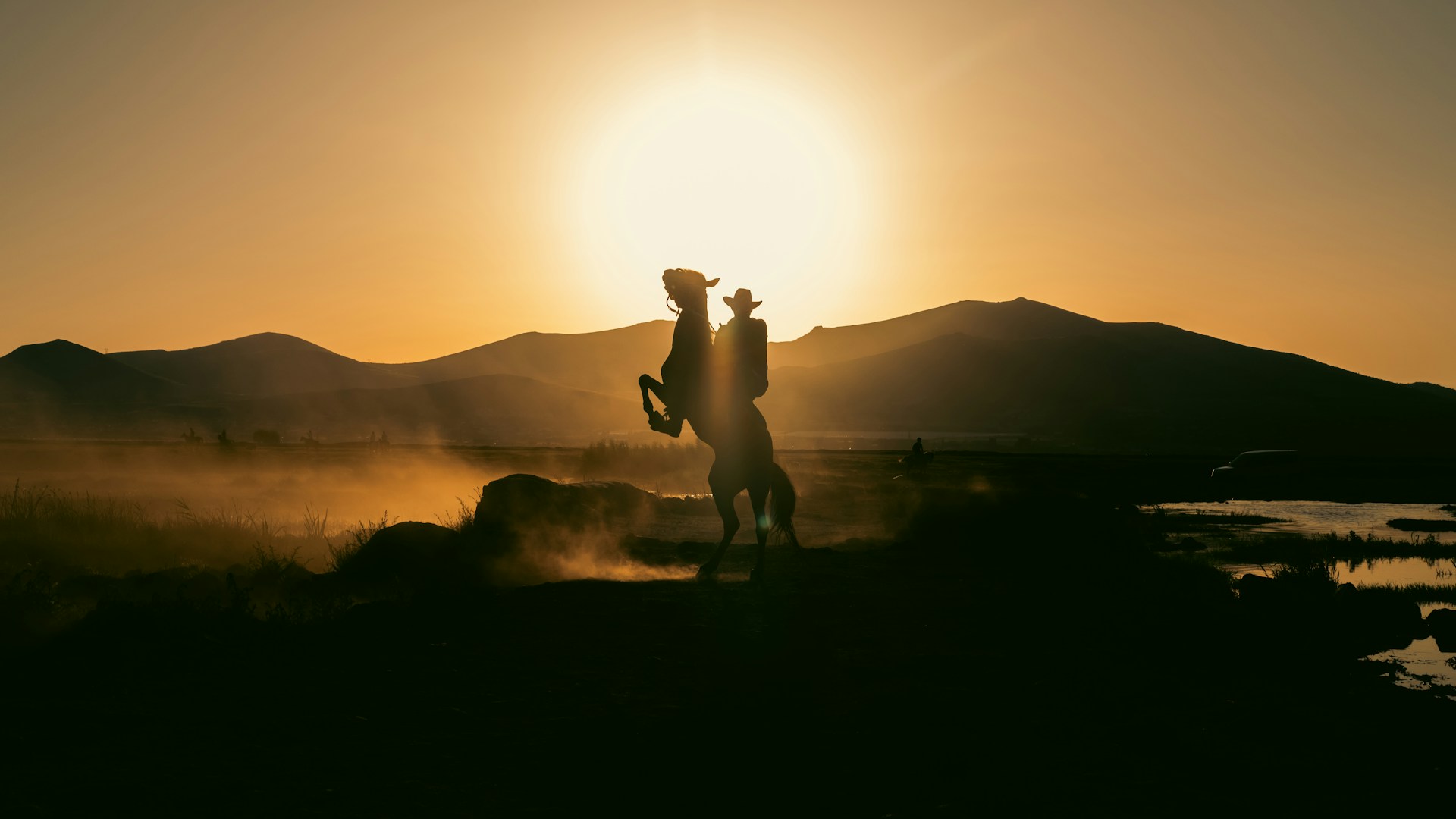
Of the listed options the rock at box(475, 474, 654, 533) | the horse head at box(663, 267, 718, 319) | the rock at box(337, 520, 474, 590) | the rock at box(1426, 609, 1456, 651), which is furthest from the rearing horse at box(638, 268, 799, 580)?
the rock at box(1426, 609, 1456, 651)

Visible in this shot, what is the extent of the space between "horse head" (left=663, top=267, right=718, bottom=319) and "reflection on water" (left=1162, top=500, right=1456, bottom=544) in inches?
766

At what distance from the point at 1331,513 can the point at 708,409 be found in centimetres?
2797

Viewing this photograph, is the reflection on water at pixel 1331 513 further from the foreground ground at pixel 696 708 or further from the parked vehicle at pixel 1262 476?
the foreground ground at pixel 696 708

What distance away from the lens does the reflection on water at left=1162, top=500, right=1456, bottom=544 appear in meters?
25.8

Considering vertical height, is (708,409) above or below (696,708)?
above

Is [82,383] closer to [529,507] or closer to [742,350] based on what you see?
[529,507]

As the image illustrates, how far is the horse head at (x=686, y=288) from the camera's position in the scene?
38.9 feet

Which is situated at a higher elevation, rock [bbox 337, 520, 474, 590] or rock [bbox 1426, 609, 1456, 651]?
rock [bbox 337, 520, 474, 590]

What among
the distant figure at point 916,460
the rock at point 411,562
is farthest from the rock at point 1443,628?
the distant figure at point 916,460

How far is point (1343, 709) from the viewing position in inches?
296

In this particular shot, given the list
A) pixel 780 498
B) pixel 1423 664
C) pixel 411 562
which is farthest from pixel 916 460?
pixel 411 562

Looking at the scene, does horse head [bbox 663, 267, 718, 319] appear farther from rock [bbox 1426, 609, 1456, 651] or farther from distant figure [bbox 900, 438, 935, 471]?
distant figure [bbox 900, 438, 935, 471]

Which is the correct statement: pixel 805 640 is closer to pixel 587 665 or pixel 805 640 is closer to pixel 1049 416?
pixel 587 665

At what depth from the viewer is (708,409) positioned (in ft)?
39.0
